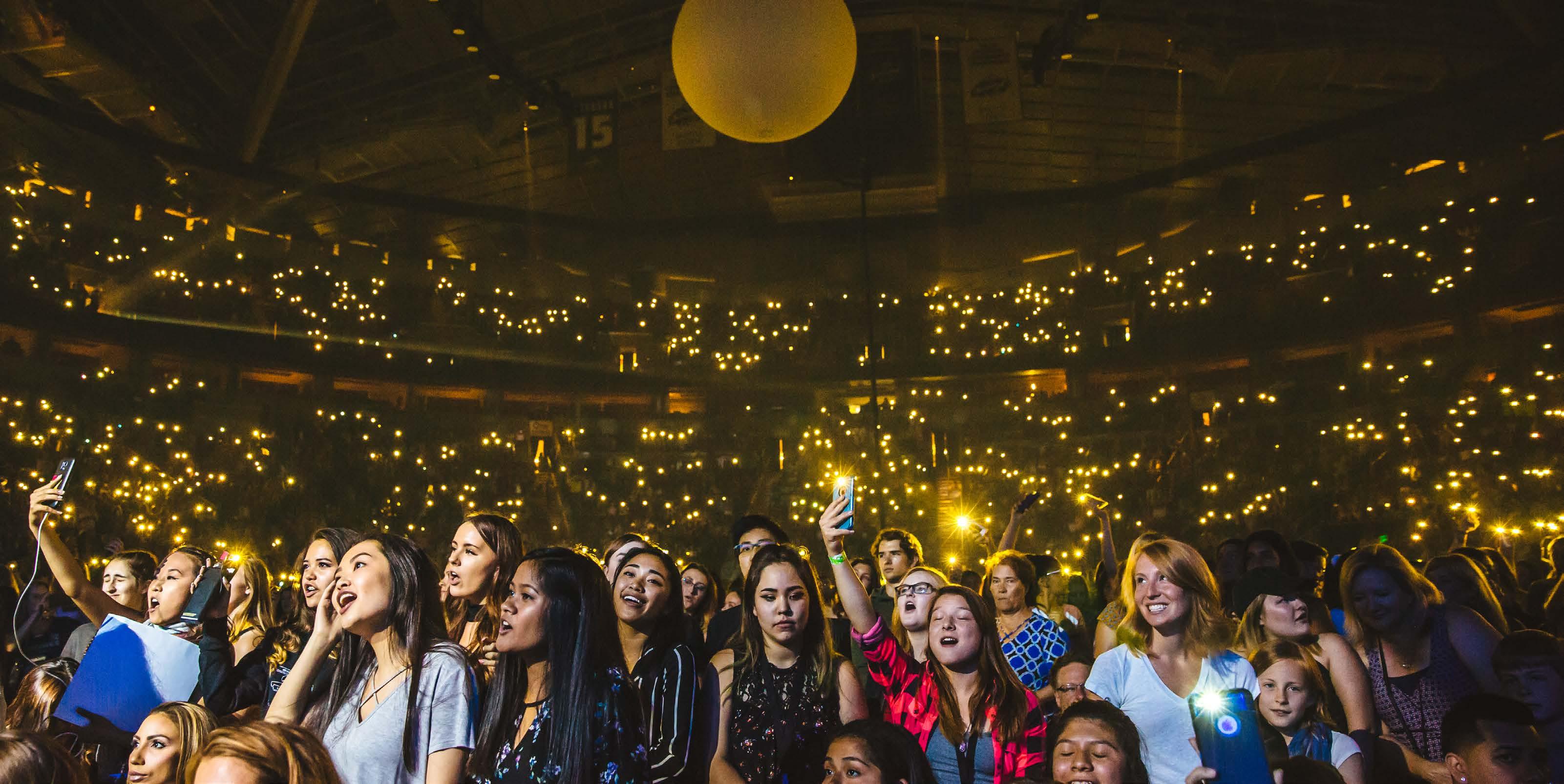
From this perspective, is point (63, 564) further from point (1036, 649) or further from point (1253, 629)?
point (1253, 629)

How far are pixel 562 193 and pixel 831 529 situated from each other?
9245 millimetres

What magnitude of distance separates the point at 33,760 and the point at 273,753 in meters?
0.51

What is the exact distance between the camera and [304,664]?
6.90 ft

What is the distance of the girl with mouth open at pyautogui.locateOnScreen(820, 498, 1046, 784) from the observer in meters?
2.52

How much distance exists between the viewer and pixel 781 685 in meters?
2.70

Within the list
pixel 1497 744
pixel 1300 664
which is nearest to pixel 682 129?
pixel 1300 664

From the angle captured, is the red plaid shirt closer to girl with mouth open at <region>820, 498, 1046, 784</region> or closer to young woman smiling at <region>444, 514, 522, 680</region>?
girl with mouth open at <region>820, 498, 1046, 784</region>

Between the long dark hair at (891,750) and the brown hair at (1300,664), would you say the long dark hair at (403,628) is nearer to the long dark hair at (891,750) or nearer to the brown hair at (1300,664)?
the long dark hair at (891,750)

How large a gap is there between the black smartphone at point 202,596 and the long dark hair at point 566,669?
1.38 meters

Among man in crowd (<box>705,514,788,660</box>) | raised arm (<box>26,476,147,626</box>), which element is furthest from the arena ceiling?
man in crowd (<box>705,514,788,660</box>)

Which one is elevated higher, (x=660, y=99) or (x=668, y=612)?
(x=660, y=99)

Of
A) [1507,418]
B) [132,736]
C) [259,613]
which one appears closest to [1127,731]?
[132,736]

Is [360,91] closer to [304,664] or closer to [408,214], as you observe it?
[408,214]

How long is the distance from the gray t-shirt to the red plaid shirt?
1177 mm
